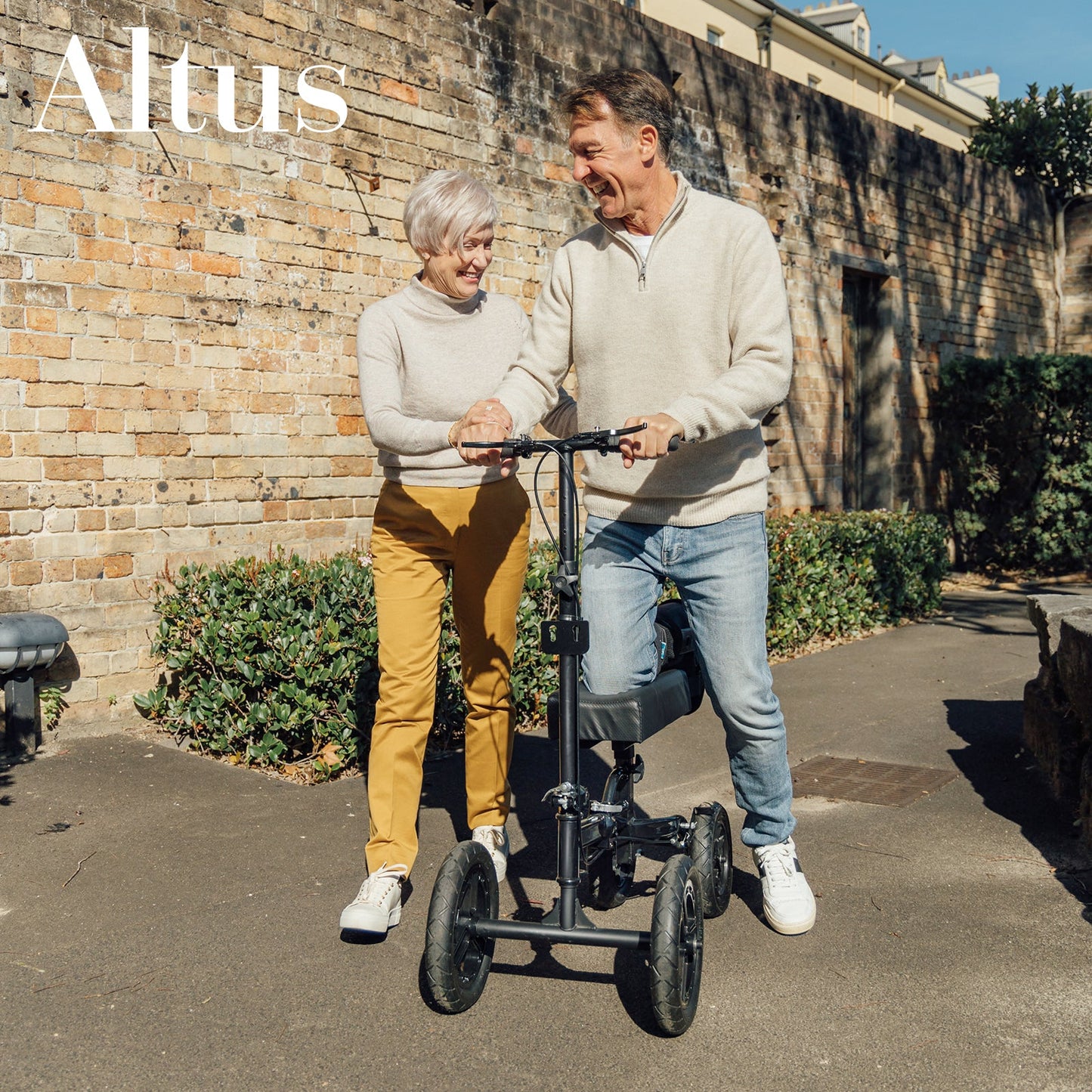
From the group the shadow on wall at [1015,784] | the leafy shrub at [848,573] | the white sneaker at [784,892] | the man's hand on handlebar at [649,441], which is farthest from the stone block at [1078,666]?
the leafy shrub at [848,573]

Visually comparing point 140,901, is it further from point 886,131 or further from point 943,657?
point 886,131

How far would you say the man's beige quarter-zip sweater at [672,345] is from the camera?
10.8 ft

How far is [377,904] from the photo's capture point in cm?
344

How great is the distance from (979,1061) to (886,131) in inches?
481

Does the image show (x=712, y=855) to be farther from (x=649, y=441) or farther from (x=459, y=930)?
(x=649, y=441)

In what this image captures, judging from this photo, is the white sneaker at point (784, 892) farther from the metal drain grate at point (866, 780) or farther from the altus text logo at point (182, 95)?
the altus text logo at point (182, 95)

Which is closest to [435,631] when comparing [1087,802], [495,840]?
[495,840]

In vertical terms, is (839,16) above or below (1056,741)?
above

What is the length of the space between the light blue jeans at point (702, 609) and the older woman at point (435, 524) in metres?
0.50

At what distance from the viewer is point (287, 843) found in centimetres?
438

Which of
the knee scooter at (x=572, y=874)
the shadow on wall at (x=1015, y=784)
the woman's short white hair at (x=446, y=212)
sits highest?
the woman's short white hair at (x=446, y=212)

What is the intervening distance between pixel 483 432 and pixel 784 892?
5.20 ft

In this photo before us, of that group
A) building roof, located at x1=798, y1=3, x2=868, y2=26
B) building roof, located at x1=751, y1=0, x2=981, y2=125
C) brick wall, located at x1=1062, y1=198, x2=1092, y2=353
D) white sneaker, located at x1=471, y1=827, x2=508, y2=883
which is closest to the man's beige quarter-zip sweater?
white sneaker, located at x1=471, y1=827, x2=508, y2=883

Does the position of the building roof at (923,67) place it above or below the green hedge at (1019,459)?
above
